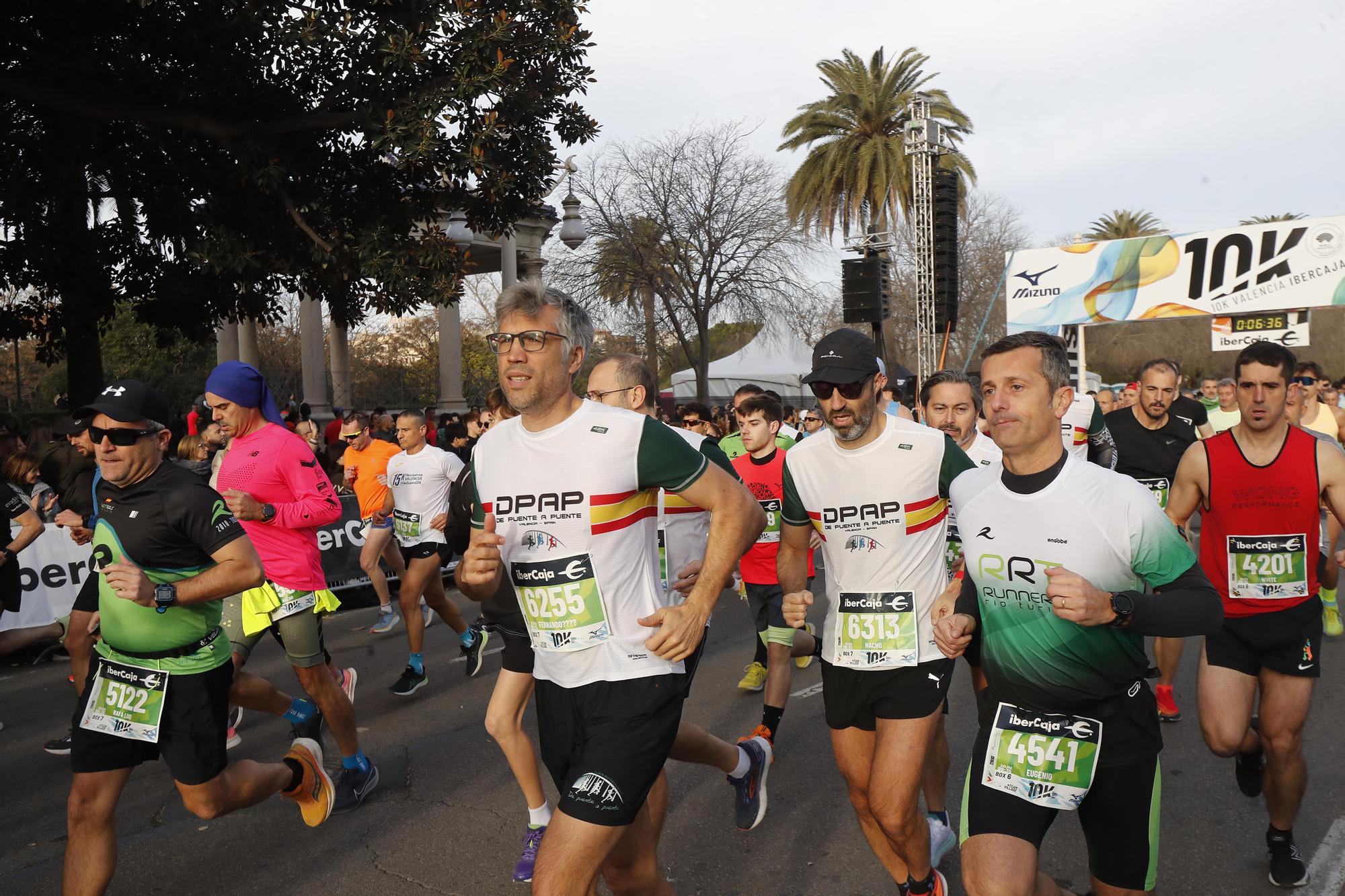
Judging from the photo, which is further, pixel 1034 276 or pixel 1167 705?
pixel 1034 276

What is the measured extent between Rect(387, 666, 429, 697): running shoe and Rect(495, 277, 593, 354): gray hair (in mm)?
4767

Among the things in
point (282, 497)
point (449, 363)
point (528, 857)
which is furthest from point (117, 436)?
point (449, 363)

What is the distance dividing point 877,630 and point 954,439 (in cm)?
183

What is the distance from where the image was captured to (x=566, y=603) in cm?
303

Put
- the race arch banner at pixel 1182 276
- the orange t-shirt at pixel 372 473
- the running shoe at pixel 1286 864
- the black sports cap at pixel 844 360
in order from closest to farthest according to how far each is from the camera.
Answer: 1. the black sports cap at pixel 844 360
2. the running shoe at pixel 1286 864
3. the orange t-shirt at pixel 372 473
4. the race arch banner at pixel 1182 276

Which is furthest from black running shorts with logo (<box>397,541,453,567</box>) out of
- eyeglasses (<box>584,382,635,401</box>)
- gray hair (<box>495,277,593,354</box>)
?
gray hair (<box>495,277,593,354</box>)

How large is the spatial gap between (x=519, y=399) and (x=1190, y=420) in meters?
6.31

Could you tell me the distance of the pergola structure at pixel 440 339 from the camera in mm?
21469

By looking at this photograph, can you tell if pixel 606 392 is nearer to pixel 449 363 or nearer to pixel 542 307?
pixel 542 307

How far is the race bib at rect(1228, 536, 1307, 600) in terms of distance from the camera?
429cm

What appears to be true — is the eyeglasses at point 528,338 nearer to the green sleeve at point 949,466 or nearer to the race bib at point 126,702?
the green sleeve at point 949,466

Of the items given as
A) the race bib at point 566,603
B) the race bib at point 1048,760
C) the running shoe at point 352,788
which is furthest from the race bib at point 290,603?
the race bib at point 1048,760

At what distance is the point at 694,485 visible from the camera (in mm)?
3062

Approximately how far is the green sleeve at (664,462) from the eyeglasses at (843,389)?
934mm
